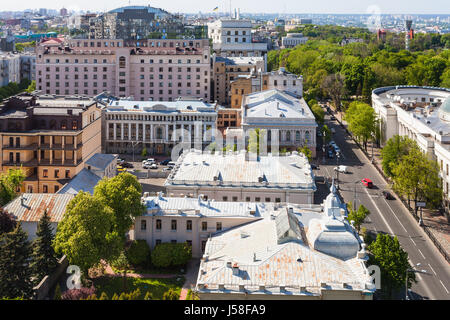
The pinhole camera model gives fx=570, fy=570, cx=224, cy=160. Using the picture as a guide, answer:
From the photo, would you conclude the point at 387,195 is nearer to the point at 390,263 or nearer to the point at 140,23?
the point at 390,263

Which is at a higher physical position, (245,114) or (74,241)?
(245,114)

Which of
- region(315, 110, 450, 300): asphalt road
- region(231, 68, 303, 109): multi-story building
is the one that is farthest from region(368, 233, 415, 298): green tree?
region(231, 68, 303, 109): multi-story building

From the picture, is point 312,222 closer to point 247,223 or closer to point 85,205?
point 247,223

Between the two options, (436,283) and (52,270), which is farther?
(436,283)

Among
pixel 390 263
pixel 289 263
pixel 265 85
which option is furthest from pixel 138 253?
pixel 265 85

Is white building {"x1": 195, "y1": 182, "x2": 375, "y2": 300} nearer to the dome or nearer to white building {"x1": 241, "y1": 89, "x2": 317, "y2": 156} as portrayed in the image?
the dome

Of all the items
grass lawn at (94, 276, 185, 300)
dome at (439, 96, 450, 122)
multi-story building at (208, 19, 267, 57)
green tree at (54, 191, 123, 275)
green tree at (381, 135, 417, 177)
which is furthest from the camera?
multi-story building at (208, 19, 267, 57)
